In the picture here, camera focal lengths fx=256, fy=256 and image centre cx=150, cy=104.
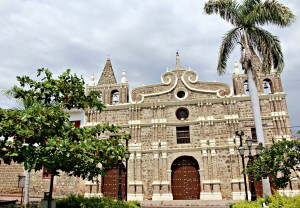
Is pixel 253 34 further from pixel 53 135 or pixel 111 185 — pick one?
pixel 111 185

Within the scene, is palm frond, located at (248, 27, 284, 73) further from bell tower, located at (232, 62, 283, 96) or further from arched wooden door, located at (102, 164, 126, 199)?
arched wooden door, located at (102, 164, 126, 199)

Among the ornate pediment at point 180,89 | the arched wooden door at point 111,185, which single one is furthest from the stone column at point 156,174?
the ornate pediment at point 180,89

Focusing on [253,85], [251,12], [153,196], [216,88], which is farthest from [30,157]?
[216,88]

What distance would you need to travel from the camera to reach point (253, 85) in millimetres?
13883

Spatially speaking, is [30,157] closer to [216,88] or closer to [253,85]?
[253,85]

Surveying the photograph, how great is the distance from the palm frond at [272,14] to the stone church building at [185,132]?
29.3ft

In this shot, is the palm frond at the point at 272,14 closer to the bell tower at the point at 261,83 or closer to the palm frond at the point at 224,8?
the palm frond at the point at 224,8

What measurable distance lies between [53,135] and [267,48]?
38.7ft

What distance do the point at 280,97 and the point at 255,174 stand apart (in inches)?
550

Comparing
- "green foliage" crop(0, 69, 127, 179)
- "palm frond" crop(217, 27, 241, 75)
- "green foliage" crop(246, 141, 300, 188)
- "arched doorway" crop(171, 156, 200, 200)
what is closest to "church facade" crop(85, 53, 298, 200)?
"arched doorway" crop(171, 156, 200, 200)

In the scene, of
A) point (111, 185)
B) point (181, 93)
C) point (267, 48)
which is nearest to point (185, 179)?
point (111, 185)

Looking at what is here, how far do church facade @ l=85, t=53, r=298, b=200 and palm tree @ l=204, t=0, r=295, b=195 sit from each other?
7.72 meters

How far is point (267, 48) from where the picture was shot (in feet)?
45.6

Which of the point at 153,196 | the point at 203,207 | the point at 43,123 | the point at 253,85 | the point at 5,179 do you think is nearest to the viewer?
the point at 43,123
